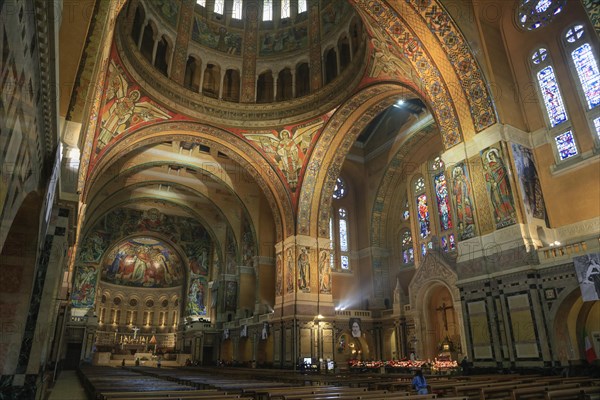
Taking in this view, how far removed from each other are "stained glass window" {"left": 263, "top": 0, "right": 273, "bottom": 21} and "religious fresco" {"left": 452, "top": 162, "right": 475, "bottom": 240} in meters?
12.5

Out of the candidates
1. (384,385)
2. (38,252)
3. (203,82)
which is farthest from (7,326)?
(203,82)

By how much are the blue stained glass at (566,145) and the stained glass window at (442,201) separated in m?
8.28

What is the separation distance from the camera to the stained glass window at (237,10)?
64.0ft

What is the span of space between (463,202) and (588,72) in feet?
15.2

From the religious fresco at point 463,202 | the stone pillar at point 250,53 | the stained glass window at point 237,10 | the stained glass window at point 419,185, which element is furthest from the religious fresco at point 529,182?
the stained glass window at point 237,10

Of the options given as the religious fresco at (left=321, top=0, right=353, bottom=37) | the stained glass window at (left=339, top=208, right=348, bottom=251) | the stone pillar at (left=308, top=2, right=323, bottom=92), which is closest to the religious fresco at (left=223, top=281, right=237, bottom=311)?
the stained glass window at (left=339, top=208, right=348, bottom=251)

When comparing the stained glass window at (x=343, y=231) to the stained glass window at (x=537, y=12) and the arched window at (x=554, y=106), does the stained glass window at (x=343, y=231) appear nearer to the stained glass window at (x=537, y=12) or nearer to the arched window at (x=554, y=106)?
the arched window at (x=554, y=106)

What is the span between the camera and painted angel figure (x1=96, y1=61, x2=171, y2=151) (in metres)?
15.1

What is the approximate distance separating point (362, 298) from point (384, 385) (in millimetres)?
14002

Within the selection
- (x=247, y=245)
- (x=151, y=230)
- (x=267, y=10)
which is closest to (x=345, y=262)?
(x=247, y=245)

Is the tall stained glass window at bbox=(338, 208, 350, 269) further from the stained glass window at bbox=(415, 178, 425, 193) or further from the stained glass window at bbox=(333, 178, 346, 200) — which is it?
the stained glass window at bbox=(415, 178, 425, 193)

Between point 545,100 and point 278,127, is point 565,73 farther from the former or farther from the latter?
point 278,127

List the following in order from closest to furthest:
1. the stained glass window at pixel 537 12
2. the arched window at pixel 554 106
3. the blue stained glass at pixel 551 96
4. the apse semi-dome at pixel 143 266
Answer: the arched window at pixel 554 106, the blue stained glass at pixel 551 96, the stained glass window at pixel 537 12, the apse semi-dome at pixel 143 266

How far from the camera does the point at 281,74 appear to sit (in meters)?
20.0
